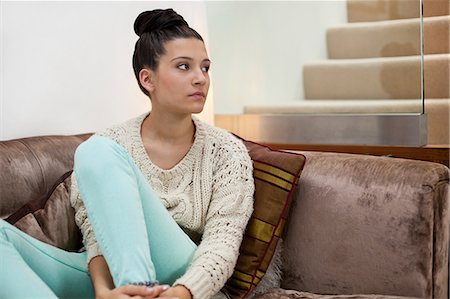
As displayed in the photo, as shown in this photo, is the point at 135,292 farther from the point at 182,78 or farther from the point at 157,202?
the point at 182,78

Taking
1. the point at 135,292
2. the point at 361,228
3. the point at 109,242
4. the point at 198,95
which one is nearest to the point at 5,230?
the point at 109,242

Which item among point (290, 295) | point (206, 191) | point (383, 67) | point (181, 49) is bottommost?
point (290, 295)

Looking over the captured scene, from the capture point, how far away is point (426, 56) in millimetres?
3248

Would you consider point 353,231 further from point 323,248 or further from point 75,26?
point 75,26

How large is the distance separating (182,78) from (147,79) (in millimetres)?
122

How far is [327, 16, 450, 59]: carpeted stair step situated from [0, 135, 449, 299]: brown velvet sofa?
A: 125 cm

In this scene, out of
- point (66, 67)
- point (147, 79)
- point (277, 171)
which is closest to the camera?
point (277, 171)

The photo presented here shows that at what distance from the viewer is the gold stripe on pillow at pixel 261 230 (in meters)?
1.69

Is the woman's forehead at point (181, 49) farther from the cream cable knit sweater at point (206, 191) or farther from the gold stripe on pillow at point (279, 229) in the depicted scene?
the gold stripe on pillow at point (279, 229)

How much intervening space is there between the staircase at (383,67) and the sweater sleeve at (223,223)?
4.36 ft

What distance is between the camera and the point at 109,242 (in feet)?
4.59

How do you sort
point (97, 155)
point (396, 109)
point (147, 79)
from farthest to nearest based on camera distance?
1. point (396, 109)
2. point (147, 79)
3. point (97, 155)

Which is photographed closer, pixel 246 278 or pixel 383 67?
Result: pixel 246 278

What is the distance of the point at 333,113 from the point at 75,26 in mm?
1260
